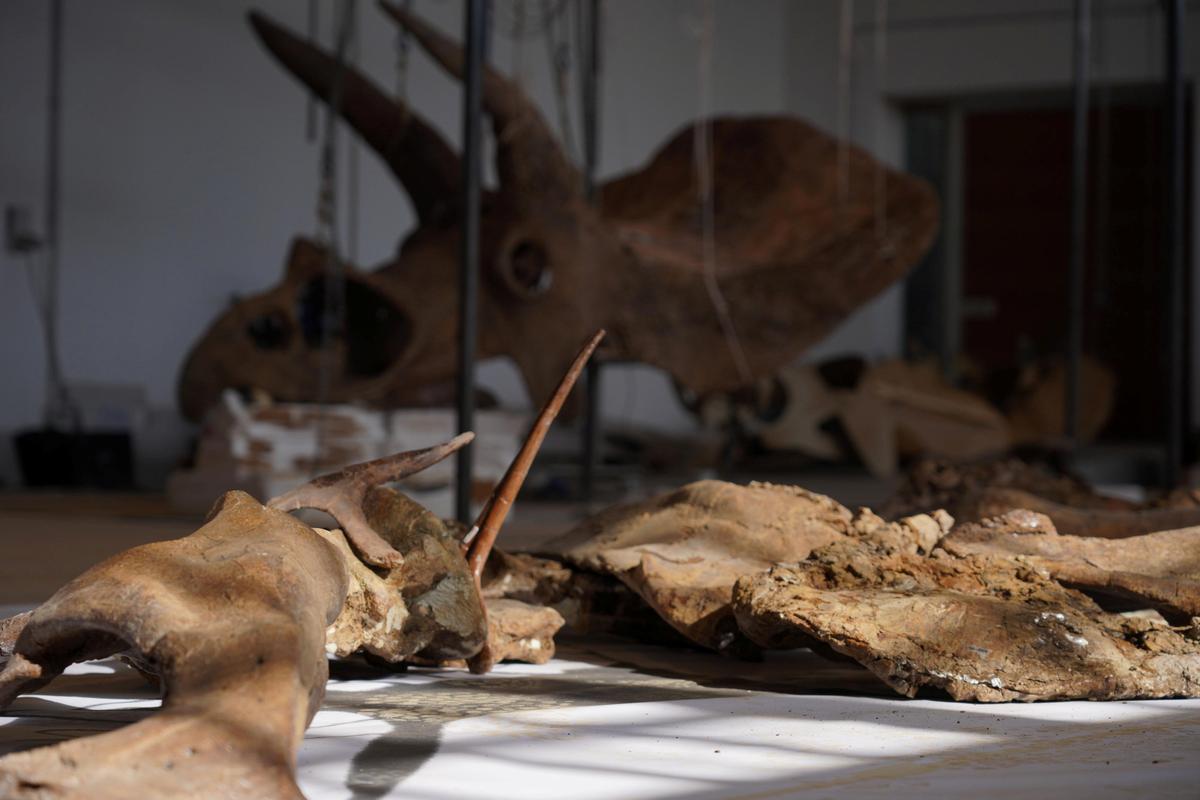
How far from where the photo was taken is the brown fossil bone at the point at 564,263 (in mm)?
4312

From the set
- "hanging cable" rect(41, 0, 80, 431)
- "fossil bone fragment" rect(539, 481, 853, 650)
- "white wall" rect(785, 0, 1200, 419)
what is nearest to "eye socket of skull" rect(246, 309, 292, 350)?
"hanging cable" rect(41, 0, 80, 431)

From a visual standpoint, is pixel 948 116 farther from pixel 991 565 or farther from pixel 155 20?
pixel 991 565

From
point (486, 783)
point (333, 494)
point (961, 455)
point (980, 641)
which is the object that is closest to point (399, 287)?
point (333, 494)

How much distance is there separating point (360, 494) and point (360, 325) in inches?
99.3

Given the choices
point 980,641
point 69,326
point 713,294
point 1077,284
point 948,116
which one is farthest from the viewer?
point 948,116

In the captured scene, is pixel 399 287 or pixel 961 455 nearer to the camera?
pixel 399 287

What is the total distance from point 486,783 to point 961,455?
7.18 metres

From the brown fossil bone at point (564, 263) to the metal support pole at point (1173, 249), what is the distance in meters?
0.77

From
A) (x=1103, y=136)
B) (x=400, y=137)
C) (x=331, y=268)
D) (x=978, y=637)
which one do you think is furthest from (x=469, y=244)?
(x=1103, y=136)

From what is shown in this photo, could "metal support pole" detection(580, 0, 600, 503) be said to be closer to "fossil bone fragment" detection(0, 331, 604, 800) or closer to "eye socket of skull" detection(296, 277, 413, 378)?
"eye socket of skull" detection(296, 277, 413, 378)

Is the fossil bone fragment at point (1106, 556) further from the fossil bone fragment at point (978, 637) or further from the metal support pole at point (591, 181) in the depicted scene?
the metal support pole at point (591, 181)

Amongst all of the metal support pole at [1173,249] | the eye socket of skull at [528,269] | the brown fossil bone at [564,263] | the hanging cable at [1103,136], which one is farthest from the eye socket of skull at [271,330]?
the hanging cable at [1103,136]

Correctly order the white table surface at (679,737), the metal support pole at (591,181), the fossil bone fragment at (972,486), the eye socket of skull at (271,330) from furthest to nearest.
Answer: the metal support pole at (591,181)
the eye socket of skull at (271,330)
the fossil bone fragment at (972,486)
the white table surface at (679,737)

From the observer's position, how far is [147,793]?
1.16m
